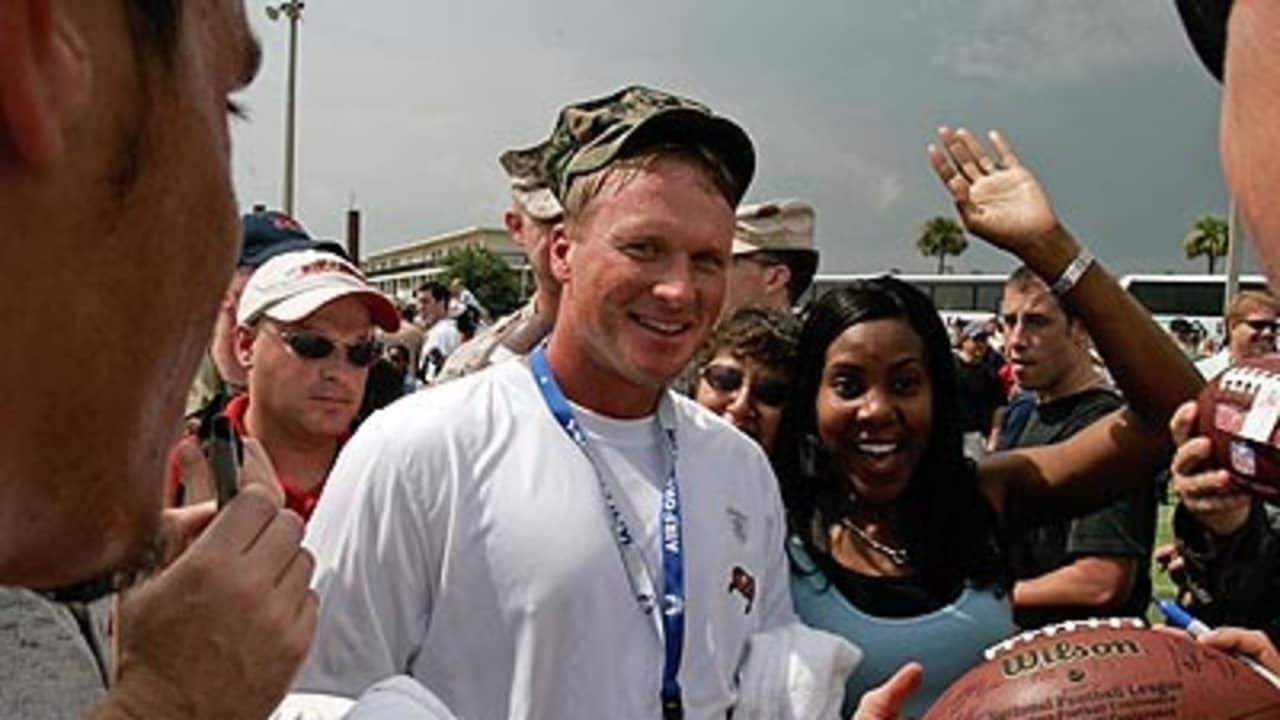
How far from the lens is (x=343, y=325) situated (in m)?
4.26

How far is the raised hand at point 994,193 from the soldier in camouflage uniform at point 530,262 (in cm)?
111

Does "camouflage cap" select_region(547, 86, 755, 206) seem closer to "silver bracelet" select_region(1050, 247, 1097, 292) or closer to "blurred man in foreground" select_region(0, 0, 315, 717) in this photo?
"silver bracelet" select_region(1050, 247, 1097, 292)

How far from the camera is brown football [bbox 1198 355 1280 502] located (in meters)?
3.39

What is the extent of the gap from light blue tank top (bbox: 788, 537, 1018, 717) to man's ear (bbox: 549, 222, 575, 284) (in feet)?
3.22

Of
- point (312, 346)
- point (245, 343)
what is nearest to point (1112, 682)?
point (312, 346)

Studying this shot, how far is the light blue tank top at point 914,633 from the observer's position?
326 cm

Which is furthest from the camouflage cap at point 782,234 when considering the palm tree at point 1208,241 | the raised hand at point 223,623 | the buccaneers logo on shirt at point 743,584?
the palm tree at point 1208,241

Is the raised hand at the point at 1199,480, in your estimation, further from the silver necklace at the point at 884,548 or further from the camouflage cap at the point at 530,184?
the camouflage cap at the point at 530,184

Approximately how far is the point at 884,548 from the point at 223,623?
2.24m

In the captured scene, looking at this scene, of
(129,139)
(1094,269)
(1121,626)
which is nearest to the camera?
(129,139)

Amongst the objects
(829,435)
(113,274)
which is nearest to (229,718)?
(113,274)

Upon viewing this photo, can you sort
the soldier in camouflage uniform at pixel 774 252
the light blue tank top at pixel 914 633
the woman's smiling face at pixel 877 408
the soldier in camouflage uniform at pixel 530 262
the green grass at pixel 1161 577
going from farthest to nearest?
1. the green grass at pixel 1161 577
2. the soldier in camouflage uniform at pixel 774 252
3. the soldier in camouflage uniform at pixel 530 262
4. the woman's smiling face at pixel 877 408
5. the light blue tank top at pixel 914 633

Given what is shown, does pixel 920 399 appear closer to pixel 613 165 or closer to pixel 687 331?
pixel 687 331

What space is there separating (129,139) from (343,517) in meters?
1.78
